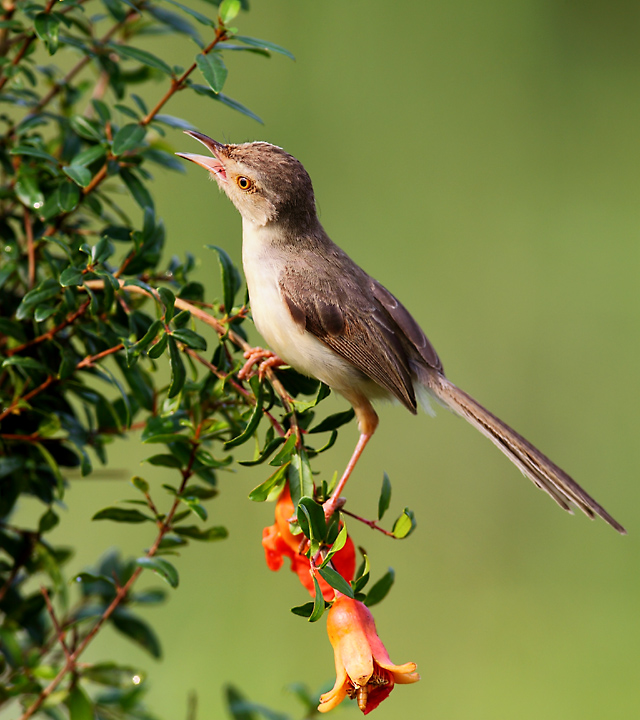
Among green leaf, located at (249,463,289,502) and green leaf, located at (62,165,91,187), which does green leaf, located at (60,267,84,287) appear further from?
green leaf, located at (249,463,289,502)

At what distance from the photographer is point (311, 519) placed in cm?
142

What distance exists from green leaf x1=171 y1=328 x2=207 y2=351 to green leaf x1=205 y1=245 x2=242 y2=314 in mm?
257

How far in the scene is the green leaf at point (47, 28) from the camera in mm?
1758

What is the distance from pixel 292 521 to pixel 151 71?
1466 millimetres

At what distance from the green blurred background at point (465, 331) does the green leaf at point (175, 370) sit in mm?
2336

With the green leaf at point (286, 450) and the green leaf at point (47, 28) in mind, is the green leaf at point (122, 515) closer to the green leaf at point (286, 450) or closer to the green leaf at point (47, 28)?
the green leaf at point (286, 450)

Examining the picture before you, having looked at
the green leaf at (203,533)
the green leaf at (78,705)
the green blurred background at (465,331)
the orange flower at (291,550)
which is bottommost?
the green leaf at (78,705)

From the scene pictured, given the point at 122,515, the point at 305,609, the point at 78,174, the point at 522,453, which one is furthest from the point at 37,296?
the point at 522,453

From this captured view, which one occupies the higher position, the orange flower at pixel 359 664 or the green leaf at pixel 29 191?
the green leaf at pixel 29 191

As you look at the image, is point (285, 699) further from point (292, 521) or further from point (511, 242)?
point (511, 242)

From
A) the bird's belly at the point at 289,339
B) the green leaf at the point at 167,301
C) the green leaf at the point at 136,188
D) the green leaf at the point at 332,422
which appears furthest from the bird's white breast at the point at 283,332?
the green leaf at the point at 167,301

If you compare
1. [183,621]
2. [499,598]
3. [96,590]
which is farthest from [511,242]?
[96,590]

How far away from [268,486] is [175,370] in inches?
12.4

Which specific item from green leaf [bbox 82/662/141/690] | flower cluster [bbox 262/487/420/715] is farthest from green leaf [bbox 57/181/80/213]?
green leaf [bbox 82/662/141/690]
